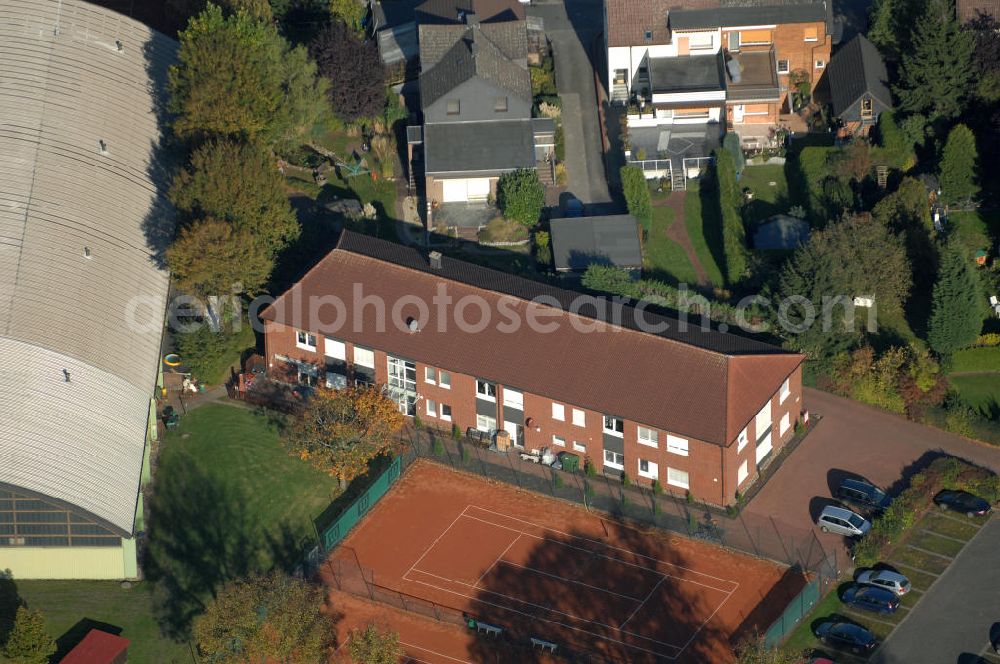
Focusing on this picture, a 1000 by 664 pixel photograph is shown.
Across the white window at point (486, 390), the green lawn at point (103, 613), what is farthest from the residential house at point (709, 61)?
the green lawn at point (103, 613)

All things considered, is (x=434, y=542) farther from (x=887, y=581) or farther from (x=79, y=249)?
(x=79, y=249)

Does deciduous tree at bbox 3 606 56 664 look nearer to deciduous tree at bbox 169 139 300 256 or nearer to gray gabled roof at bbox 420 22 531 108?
deciduous tree at bbox 169 139 300 256

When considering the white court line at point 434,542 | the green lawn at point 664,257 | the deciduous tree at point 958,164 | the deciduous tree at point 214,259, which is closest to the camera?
the white court line at point 434,542

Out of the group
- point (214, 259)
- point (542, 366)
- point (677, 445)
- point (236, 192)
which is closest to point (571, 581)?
point (677, 445)

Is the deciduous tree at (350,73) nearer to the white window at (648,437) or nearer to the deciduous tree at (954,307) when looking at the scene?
the white window at (648,437)

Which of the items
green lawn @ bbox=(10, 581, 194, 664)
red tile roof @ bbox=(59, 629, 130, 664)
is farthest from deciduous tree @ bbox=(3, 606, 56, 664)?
green lawn @ bbox=(10, 581, 194, 664)

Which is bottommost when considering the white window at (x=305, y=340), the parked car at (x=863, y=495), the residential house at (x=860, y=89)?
the parked car at (x=863, y=495)
